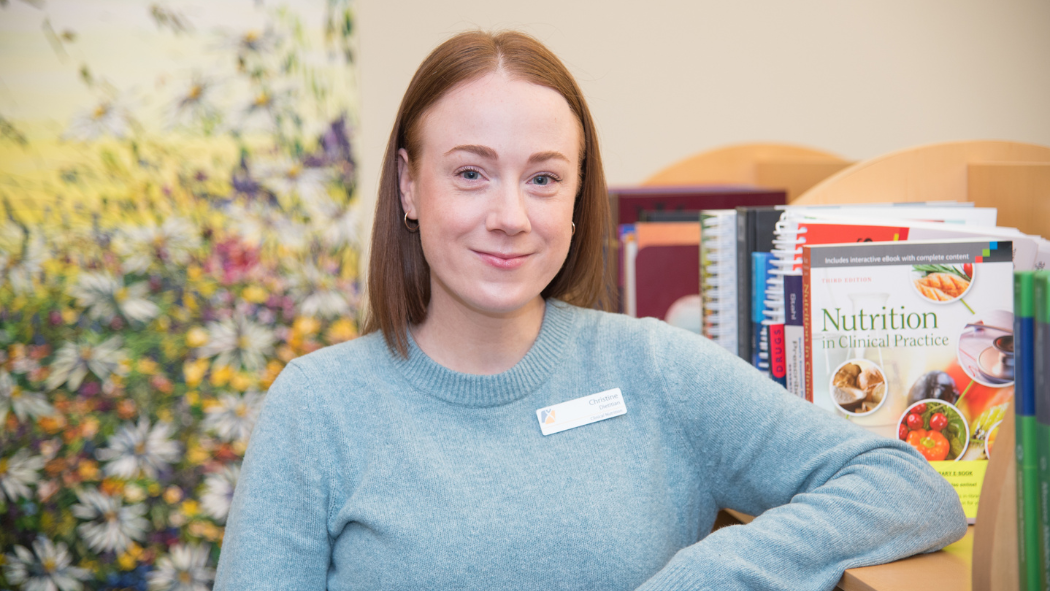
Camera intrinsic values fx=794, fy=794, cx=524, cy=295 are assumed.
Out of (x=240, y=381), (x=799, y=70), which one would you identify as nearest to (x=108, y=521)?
(x=240, y=381)

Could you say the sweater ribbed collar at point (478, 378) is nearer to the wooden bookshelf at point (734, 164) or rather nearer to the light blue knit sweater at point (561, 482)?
the light blue knit sweater at point (561, 482)

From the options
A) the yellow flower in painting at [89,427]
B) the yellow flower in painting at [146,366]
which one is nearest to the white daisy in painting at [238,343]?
the yellow flower in painting at [146,366]

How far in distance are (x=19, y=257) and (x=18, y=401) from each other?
39 cm

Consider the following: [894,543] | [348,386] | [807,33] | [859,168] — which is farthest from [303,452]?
[807,33]

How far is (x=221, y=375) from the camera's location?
2240 mm

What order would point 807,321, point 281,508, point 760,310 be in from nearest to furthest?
point 281,508 → point 807,321 → point 760,310

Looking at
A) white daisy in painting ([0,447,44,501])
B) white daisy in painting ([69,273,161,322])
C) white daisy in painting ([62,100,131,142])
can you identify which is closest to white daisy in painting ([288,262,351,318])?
white daisy in painting ([69,273,161,322])

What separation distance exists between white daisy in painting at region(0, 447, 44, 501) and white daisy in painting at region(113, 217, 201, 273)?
577 millimetres

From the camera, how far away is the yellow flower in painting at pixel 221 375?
2238 mm

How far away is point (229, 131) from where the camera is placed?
7.14ft

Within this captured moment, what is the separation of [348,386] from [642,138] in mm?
1637

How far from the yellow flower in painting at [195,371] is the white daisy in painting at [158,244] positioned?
28 centimetres

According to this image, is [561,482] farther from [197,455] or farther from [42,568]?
[42,568]

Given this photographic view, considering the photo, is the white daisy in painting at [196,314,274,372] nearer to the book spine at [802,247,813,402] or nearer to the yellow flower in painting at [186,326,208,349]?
the yellow flower in painting at [186,326,208,349]
